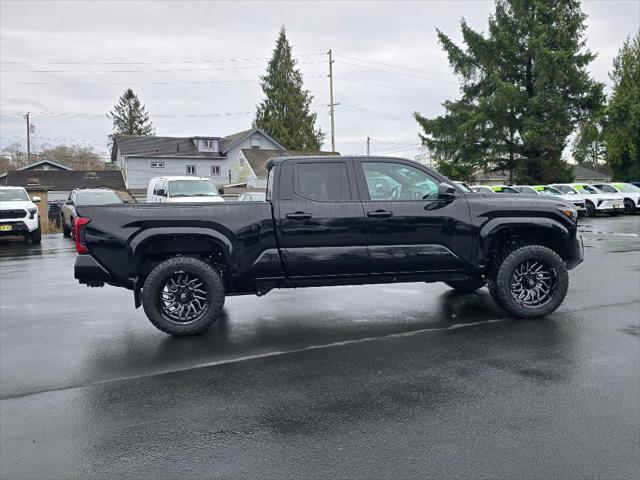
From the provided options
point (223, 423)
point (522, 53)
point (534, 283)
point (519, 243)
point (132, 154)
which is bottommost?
point (223, 423)

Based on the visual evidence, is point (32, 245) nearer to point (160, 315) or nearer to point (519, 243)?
point (160, 315)

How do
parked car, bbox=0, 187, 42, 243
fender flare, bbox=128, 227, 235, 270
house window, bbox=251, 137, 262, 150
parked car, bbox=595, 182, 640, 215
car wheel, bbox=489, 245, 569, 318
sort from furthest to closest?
house window, bbox=251, 137, 262, 150 → parked car, bbox=595, 182, 640, 215 → parked car, bbox=0, 187, 42, 243 → car wheel, bbox=489, 245, 569, 318 → fender flare, bbox=128, 227, 235, 270

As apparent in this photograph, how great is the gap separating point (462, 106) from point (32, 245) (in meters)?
29.3

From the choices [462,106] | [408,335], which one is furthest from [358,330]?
[462,106]

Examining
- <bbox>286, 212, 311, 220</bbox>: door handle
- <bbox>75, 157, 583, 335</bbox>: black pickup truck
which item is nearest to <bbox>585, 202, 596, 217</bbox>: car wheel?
<bbox>75, 157, 583, 335</bbox>: black pickup truck

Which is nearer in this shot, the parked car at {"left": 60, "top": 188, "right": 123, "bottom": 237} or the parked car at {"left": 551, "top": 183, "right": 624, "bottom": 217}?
the parked car at {"left": 60, "top": 188, "right": 123, "bottom": 237}

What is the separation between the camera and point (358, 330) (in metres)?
6.56

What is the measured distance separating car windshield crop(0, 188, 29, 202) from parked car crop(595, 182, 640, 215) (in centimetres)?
2599

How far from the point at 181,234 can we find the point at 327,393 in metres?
2.58

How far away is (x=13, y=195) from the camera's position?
18438mm

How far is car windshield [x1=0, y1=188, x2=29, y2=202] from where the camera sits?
18047mm

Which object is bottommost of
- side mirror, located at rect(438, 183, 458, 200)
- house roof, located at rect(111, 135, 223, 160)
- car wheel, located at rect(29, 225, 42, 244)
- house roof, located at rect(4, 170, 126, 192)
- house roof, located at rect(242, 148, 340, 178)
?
car wheel, located at rect(29, 225, 42, 244)

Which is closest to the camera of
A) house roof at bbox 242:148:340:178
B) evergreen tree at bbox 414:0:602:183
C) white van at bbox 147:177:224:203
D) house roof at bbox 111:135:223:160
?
white van at bbox 147:177:224:203

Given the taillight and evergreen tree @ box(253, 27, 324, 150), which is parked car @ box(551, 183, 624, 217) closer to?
the taillight
